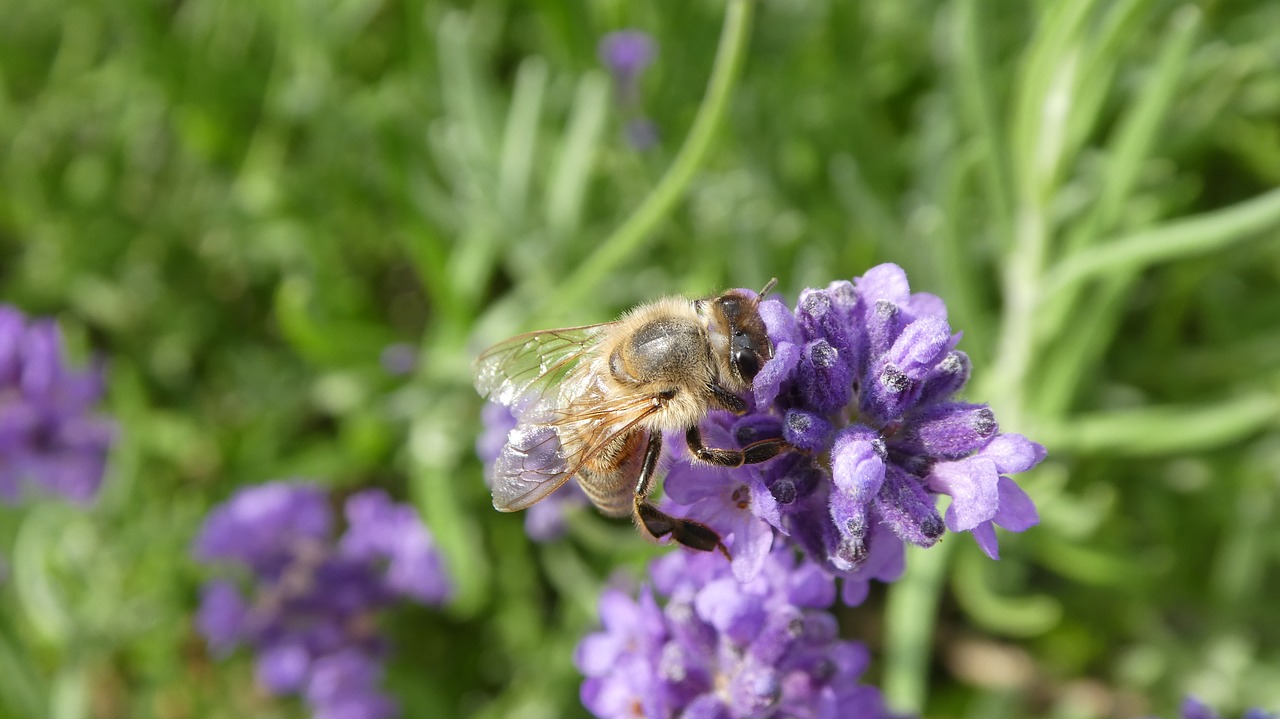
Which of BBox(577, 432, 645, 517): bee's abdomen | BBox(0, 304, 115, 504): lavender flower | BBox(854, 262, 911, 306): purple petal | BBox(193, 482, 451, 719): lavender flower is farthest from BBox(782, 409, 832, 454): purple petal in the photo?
BBox(0, 304, 115, 504): lavender flower

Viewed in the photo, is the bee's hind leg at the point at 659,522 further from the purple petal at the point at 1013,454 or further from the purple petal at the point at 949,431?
the purple petal at the point at 1013,454

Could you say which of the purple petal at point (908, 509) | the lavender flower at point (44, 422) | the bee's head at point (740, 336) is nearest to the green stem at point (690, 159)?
the bee's head at point (740, 336)

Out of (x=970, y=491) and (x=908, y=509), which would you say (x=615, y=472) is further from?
(x=970, y=491)

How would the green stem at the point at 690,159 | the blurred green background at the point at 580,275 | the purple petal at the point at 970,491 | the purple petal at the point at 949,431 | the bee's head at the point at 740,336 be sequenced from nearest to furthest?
the purple petal at the point at 970,491, the purple petal at the point at 949,431, the bee's head at the point at 740,336, the green stem at the point at 690,159, the blurred green background at the point at 580,275

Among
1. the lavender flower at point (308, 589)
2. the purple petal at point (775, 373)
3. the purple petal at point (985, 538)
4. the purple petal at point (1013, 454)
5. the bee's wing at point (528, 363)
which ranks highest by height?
the lavender flower at point (308, 589)

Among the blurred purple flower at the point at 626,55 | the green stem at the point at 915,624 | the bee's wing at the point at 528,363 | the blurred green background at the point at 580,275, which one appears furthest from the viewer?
the blurred purple flower at the point at 626,55

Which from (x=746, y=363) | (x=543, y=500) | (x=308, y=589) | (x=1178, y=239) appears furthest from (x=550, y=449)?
(x=308, y=589)

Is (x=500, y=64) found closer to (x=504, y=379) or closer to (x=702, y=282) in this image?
(x=702, y=282)

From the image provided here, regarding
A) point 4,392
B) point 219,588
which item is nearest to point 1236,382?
point 219,588
